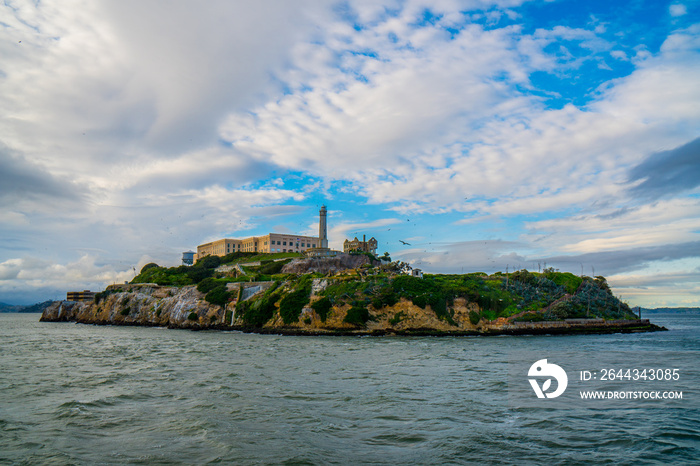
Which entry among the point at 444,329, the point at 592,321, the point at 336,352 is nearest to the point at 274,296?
the point at 444,329

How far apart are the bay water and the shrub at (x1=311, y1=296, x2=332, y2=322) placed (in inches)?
1427

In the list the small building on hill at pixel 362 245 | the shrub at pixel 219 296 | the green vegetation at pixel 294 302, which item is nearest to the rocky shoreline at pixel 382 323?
the shrub at pixel 219 296

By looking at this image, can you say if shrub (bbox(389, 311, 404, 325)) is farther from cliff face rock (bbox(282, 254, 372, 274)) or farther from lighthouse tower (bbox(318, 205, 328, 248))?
lighthouse tower (bbox(318, 205, 328, 248))

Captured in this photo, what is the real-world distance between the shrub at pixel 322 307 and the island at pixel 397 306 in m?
0.15

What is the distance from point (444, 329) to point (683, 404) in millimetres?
45166

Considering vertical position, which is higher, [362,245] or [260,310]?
[362,245]

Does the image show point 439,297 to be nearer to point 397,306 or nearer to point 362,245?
point 397,306

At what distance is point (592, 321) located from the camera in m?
67.3

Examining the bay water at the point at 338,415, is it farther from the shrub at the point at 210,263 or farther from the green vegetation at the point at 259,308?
the shrub at the point at 210,263

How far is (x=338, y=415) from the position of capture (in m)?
14.8

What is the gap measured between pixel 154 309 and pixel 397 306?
57.4 meters

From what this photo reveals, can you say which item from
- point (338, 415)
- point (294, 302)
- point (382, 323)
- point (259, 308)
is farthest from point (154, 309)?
point (338, 415)

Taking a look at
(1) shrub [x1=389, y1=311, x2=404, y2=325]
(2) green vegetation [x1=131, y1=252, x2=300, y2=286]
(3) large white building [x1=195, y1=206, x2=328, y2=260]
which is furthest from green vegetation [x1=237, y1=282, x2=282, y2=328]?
(3) large white building [x1=195, y1=206, x2=328, y2=260]

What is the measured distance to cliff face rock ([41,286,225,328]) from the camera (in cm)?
7712
